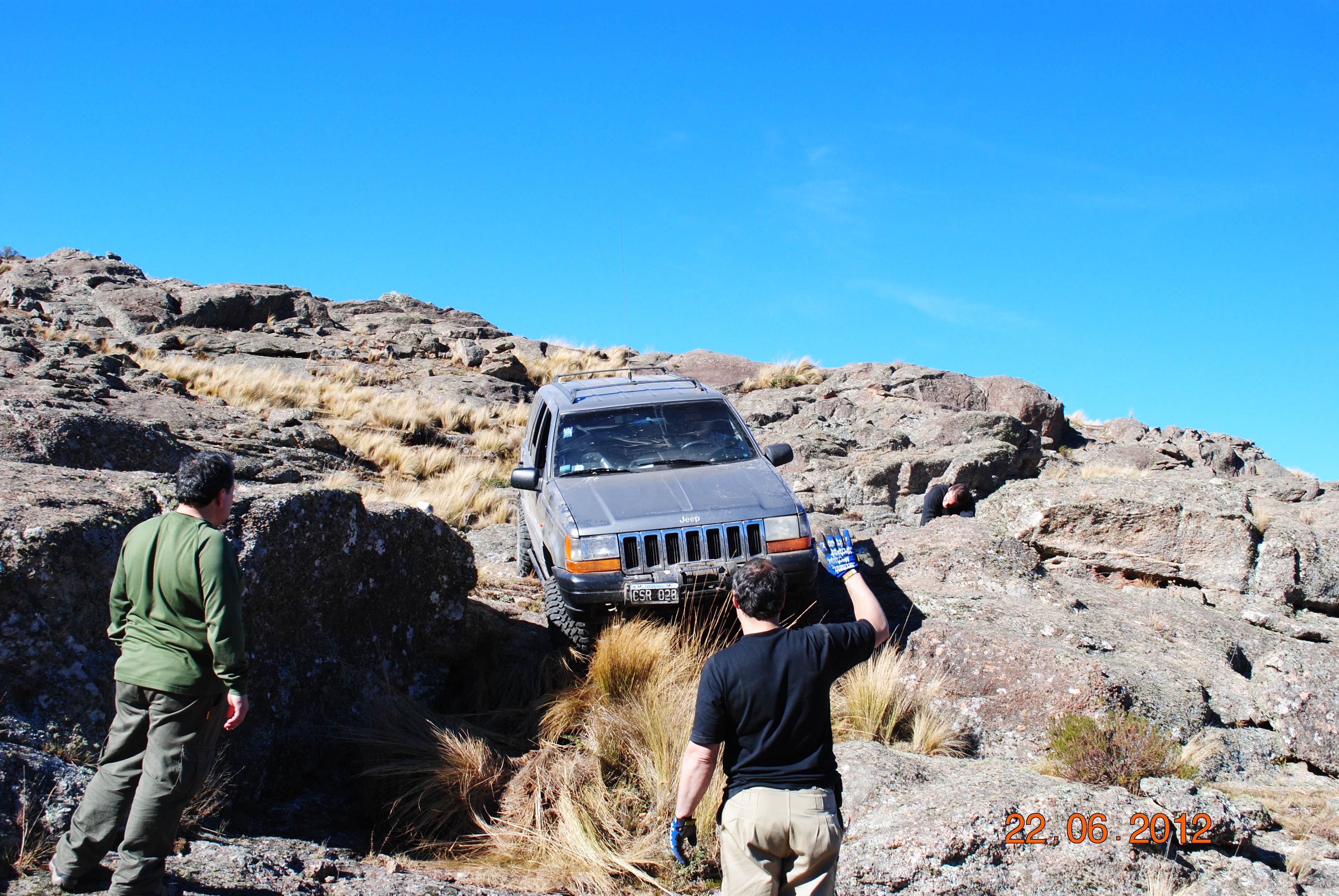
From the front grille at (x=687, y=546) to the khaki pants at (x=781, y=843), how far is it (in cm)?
335

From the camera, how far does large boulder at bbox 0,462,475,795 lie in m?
4.07

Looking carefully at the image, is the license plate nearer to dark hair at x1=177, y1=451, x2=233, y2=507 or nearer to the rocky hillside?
the rocky hillside

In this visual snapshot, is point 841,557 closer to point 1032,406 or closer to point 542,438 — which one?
point 542,438

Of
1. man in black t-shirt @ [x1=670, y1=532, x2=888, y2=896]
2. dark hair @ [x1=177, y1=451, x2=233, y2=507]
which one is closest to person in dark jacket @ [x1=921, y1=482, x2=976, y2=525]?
man in black t-shirt @ [x1=670, y1=532, x2=888, y2=896]

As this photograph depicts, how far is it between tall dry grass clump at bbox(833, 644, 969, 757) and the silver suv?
0.81 meters

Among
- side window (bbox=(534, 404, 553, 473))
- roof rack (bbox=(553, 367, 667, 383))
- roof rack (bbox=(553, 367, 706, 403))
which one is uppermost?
roof rack (bbox=(553, 367, 667, 383))

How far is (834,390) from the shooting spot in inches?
810

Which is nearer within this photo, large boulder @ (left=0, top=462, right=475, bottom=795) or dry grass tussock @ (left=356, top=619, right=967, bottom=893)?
large boulder @ (left=0, top=462, right=475, bottom=795)

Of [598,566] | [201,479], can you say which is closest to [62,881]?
[201,479]

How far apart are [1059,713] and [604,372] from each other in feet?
20.6

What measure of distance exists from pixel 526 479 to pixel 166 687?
4248 millimetres

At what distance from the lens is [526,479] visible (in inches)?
294

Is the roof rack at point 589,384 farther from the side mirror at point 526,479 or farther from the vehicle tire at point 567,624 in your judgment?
the vehicle tire at point 567,624

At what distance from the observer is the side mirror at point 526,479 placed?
→ 746 cm
